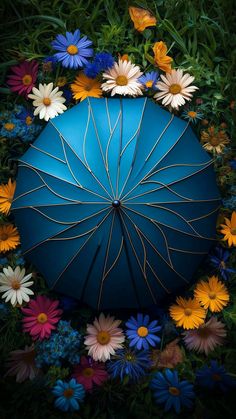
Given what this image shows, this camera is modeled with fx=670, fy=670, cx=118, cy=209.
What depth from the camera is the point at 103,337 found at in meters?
2.84

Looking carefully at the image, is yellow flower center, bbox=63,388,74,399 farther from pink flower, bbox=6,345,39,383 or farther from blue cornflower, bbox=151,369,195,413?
blue cornflower, bbox=151,369,195,413

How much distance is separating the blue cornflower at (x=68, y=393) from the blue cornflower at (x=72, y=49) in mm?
1410

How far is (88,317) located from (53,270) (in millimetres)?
399

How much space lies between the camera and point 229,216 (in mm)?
3031

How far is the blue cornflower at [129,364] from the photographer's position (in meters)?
2.82

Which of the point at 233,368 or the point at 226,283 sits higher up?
the point at 226,283

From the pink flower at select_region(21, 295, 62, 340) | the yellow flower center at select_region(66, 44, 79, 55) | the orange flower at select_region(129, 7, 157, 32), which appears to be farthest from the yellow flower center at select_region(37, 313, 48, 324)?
the orange flower at select_region(129, 7, 157, 32)

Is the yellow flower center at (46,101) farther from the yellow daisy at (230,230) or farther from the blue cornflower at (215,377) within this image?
the blue cornflower at (215,377)

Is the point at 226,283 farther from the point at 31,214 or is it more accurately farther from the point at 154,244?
the point at 31,214

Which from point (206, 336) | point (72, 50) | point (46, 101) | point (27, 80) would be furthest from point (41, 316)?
point (72, 50)

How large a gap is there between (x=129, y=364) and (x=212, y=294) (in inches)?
18.4

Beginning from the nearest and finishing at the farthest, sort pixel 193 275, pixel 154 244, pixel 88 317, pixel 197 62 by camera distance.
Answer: pixel 154 244 → pixel 193 275 → pixel 88 317 → pixel 197 62

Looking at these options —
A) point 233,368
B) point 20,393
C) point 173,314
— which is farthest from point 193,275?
point 20,393

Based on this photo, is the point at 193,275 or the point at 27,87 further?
the point at 27,87
